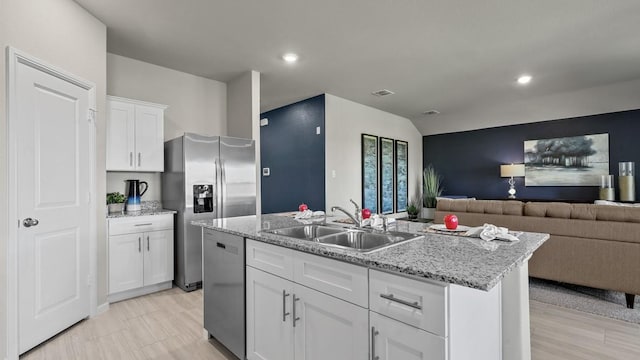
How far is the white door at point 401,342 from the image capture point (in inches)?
40.3

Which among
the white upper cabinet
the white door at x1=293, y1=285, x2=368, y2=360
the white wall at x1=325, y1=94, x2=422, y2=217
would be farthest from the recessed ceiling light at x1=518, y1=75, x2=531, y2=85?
the white upper cabinet

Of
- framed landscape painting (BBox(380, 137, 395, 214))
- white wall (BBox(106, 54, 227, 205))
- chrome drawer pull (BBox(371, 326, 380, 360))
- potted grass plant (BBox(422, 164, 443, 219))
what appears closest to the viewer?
chrome drawer pull (BBox(371, 326, 380, 360))

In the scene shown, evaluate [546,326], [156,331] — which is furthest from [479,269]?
[156,331]

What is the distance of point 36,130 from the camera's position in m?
2.18

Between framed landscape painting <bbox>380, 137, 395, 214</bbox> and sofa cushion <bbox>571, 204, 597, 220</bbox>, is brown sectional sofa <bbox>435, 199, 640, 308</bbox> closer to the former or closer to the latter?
sofa cushion <bbox>571, 204, 597, 220</bbox>

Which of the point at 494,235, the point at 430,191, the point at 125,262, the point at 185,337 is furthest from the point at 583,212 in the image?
the point at 430,191

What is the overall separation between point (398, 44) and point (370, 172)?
10.2 feet

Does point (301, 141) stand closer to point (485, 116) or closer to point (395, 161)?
point (395, 161)

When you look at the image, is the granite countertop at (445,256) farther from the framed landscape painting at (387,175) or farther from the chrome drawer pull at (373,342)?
the framed landscape painting at (387,175)

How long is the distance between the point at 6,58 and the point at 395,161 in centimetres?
614

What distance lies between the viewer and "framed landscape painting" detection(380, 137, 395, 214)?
649 cm

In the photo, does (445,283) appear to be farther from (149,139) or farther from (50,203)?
Answer: (149,139)

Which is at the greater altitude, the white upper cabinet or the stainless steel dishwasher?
the white upper cabinet

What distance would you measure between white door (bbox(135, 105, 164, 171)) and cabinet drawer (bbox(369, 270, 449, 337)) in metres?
3.07
